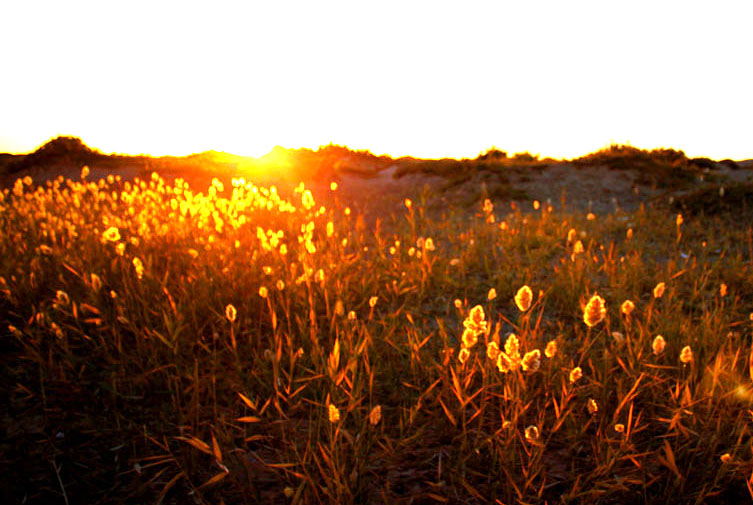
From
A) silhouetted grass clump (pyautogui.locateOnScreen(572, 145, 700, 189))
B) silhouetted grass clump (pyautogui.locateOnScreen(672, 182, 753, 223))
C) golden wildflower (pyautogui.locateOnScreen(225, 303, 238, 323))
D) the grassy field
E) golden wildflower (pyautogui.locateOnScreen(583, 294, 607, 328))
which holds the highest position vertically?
silhouetted grass clump (pyautogui.locateOnScreen(572, 145, 700, 189))

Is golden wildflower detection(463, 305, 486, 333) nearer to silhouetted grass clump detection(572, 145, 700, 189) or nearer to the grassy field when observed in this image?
the grassy field

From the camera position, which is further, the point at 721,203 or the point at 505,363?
the point at 721,203

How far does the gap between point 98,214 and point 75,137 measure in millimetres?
11418

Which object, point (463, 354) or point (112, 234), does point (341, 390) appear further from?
point (112, 234)

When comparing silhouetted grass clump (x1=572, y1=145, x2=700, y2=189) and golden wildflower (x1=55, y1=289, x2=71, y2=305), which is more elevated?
silhouetted grass clump (x1=572, y1=145, x2=700, y2=189)

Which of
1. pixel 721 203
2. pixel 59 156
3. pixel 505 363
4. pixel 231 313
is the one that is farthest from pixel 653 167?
pixel 59 156

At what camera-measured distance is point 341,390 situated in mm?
2061

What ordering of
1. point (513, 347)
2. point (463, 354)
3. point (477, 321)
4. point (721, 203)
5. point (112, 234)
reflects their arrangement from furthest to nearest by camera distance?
point (721, 203), point (112, 234), point (463, 354), point (477, 321), point (513, 347)

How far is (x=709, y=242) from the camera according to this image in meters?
5.07

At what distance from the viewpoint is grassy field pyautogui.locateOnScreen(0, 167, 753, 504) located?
162 cm

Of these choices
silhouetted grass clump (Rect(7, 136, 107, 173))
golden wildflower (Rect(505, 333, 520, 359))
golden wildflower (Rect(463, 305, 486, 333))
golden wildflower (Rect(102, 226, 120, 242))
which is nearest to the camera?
golden wildflower (Rect(505, 333, 520, 359))

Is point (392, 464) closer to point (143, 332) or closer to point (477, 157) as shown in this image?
point (143, 332)

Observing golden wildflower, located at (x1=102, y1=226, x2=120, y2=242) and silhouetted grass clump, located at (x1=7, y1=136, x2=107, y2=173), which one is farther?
silhouetted grass clump, located at (x1=7, y1=136, x2=107, y2=173)

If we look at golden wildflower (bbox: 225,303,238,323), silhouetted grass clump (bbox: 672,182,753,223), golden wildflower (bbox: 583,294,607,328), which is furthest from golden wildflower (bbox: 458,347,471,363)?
silhouetted grass clump (bbox: 672,182,753,223)
